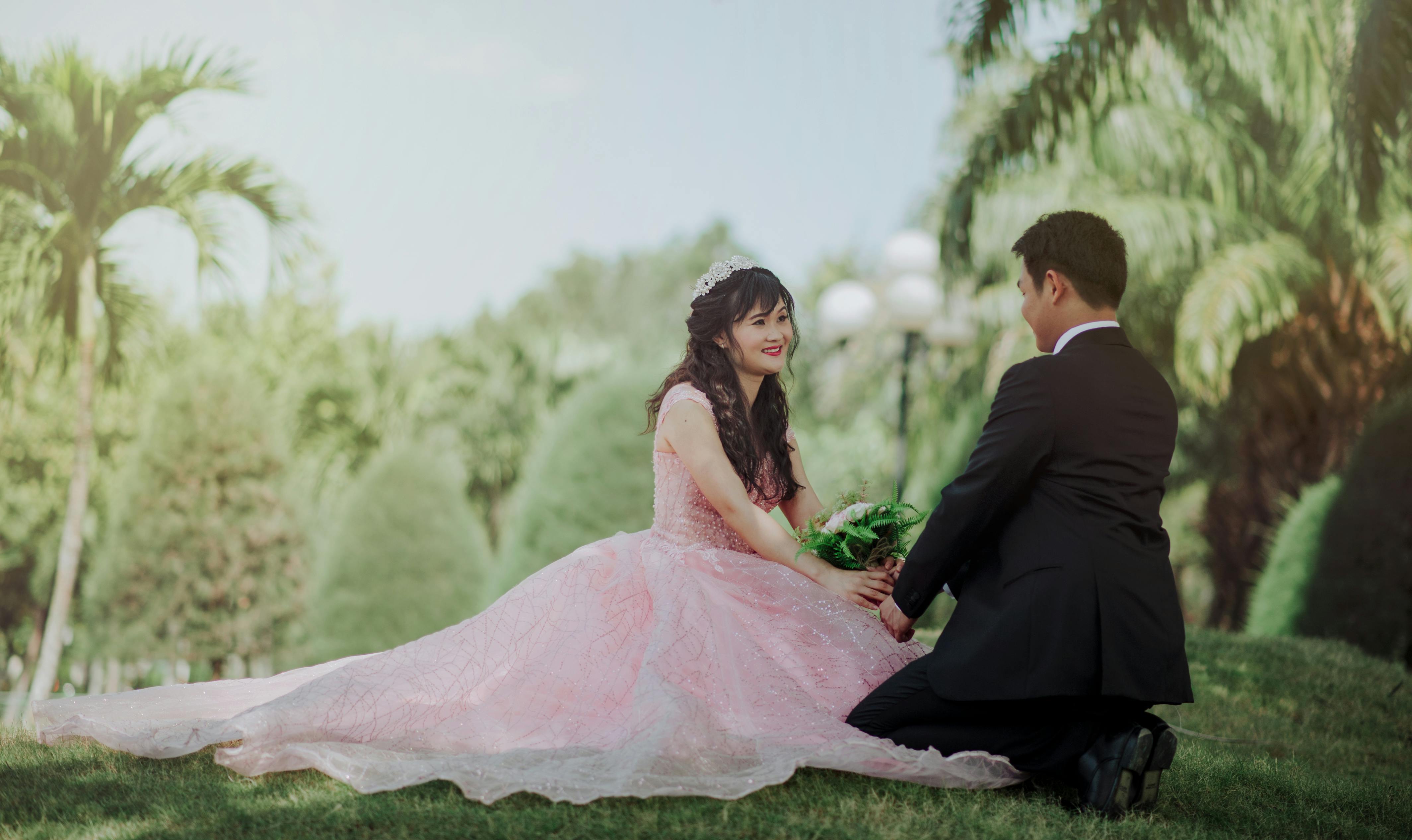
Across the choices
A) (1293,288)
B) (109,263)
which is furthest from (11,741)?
(1293,288)

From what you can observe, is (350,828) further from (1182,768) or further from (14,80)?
(14,80)

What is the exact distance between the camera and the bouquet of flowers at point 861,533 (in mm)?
4129

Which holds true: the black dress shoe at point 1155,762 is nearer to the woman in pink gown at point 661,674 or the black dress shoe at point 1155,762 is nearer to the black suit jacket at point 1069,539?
the black suit jacket at point 1069,539

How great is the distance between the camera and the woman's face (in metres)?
4.54

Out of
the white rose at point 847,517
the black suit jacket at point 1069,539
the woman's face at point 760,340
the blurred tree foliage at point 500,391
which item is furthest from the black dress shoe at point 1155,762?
the blurred tree foliage at point 500,391

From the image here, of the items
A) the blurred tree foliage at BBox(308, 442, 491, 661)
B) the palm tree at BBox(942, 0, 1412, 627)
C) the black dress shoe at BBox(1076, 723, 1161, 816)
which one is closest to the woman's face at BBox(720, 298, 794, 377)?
the black dress shoe at BBox(1076, 723, 1161, 816)

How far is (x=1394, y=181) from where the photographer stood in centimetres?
1018

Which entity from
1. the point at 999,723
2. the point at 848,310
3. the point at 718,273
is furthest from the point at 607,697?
the point at 848,310

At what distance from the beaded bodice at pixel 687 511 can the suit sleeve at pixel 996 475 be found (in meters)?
1.04

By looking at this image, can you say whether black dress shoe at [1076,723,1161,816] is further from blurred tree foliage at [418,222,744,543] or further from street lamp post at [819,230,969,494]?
blurred tree foliage at [418,222,744,543]

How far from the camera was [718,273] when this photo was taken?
4727 millimetres

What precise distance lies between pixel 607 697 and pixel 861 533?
1153mm

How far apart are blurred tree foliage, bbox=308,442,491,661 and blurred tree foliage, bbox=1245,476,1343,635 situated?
31.5 ft

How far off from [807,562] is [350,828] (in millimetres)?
1948
